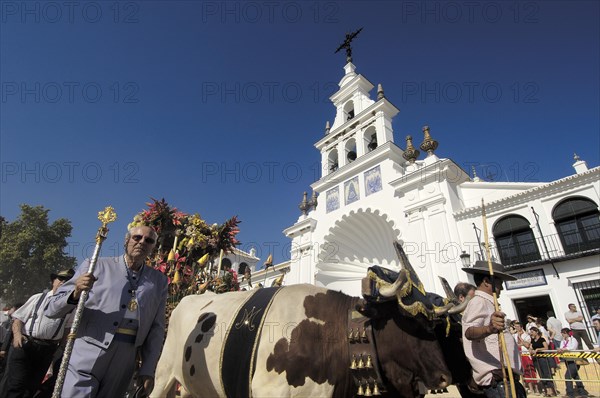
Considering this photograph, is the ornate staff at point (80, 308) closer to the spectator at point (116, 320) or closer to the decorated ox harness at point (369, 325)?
the spectator at point (116, 320)

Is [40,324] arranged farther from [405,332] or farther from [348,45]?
[348,45]

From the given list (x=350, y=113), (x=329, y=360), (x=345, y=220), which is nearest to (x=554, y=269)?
(x=345, y=220)

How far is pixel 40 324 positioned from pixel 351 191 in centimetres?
1734

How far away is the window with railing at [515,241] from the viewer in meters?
12.9

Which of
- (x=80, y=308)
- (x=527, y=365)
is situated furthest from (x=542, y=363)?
(x=80, y=308)

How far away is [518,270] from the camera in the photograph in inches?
500

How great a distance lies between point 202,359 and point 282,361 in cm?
111

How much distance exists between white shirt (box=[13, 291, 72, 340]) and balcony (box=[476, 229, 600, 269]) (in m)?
14.0

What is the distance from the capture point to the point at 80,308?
2.24 metres

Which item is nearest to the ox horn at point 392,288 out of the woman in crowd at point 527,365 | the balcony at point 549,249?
the woman in crowd at point 527,365

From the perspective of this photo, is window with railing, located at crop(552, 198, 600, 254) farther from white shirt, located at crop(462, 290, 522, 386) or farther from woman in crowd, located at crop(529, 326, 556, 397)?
white shirt, located at crop(462, 290, 522, 386)

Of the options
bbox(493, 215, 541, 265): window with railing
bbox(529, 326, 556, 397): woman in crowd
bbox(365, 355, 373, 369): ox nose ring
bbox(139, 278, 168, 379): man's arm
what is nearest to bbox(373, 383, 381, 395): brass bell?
bbox(365, 355, 373, 369): ox nose ring

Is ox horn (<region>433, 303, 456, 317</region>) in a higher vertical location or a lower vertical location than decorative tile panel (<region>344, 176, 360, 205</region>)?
lower

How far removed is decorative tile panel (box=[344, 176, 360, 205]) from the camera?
19.1 m
